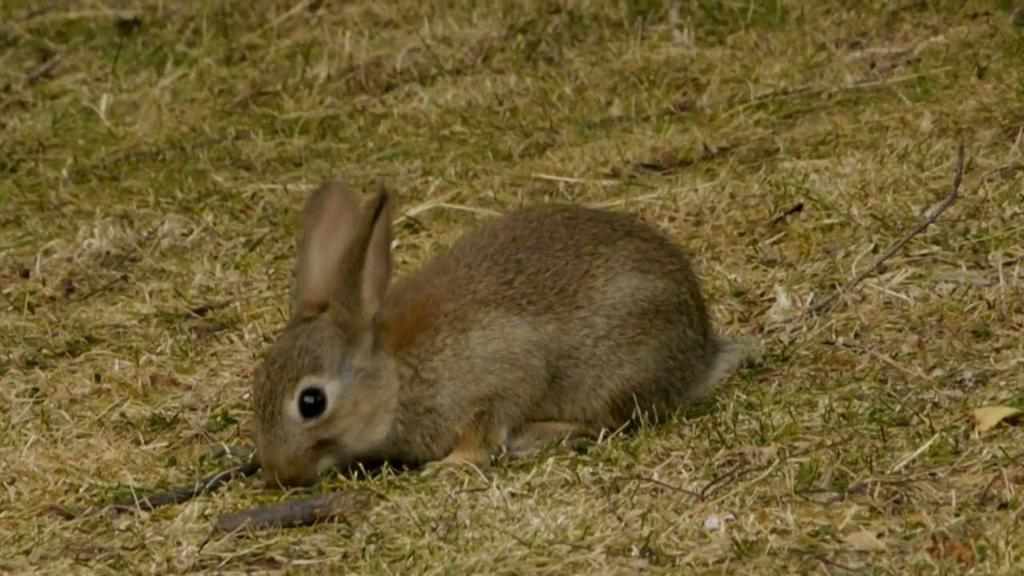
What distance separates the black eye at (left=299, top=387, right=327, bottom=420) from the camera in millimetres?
5863

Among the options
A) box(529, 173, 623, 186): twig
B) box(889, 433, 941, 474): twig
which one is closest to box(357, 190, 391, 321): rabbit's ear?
box(889, 433, 941, 474): twig

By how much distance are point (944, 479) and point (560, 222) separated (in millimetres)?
1565

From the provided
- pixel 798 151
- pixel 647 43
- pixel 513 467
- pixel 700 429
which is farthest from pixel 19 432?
pixel 647 43

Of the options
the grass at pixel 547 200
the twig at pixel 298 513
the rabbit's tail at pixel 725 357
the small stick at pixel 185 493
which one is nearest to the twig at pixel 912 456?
the grass at pixel 547 200

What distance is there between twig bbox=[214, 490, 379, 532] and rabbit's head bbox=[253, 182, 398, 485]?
0.69ft

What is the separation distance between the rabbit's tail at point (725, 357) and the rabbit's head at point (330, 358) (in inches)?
37.7

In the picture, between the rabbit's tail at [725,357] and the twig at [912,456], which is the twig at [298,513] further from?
the twig at [912,456]

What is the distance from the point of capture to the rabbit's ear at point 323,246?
6137 mm

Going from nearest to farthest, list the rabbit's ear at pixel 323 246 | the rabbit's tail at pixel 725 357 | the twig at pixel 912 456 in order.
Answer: the twig at pixel 912 456 → the rabbit's ear at pixel 323 246 → the rabbit's tail at pixel 725 357

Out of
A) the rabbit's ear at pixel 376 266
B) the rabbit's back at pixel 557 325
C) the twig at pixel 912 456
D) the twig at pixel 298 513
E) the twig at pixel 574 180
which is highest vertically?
the rabbit's ear at pixel 376 266

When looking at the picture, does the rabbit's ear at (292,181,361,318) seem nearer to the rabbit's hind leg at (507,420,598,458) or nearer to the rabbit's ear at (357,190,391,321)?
the rabbit's ear at (357,190,391,321)

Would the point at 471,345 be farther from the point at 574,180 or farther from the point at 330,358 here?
the point at 574,180

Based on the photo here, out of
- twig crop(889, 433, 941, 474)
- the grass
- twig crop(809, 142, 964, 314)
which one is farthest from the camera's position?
twig crop(809, 142, 964, 314)

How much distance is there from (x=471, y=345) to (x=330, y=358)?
1.38ft
